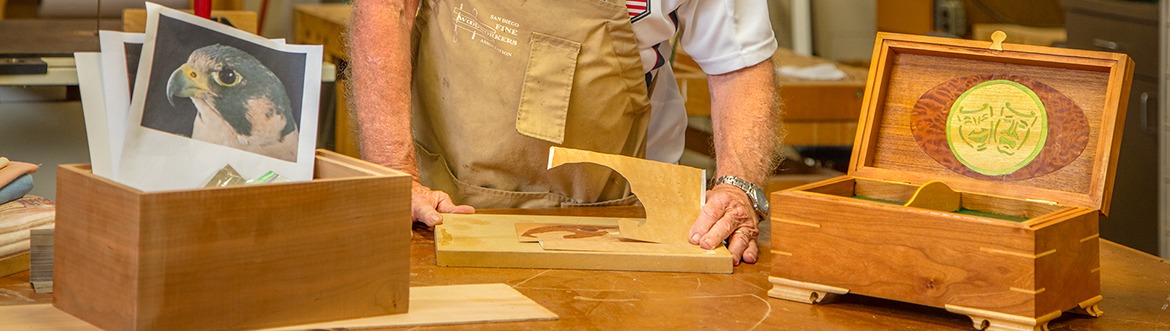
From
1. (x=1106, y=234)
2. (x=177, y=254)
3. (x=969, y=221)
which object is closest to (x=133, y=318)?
(x=177, y=254)

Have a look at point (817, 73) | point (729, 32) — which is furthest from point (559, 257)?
point (817, 73)

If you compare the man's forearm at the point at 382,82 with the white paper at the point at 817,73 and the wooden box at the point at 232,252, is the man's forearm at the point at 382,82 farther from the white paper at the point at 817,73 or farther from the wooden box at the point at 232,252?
the white paper at the point at 817,73

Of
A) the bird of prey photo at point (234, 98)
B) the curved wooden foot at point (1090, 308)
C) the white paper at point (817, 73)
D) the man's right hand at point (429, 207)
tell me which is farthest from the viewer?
the white paper at point (817, 73)

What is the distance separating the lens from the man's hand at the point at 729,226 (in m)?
1.46

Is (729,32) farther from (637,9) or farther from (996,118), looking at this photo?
(996,118)

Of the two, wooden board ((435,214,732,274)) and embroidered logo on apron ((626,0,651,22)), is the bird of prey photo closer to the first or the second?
wooden board ((435,214,732,274))

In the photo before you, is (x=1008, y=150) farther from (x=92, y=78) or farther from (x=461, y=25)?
(x=92, y=78)

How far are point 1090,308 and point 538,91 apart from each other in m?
0.80

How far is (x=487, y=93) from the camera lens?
68.0 inches

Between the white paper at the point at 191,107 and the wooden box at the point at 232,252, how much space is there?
55 millimetres

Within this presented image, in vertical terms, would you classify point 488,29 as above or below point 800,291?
above

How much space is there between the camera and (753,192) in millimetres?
1655

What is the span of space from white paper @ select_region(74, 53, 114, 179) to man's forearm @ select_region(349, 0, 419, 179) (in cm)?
59

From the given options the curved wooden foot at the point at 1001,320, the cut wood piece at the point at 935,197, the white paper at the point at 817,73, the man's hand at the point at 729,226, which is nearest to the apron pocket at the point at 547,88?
the man's hand at the point at 729,226
